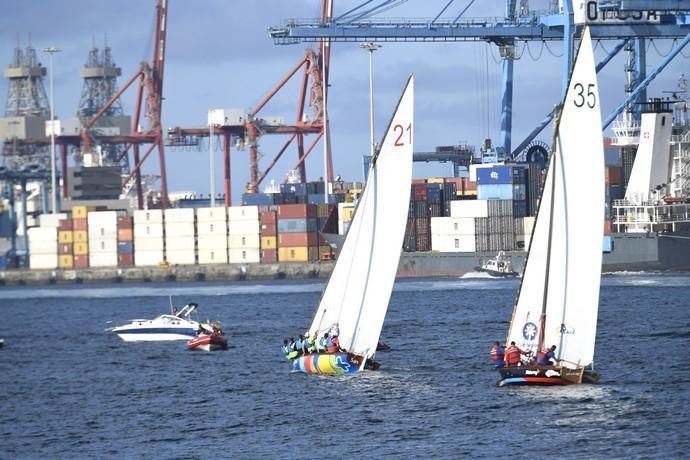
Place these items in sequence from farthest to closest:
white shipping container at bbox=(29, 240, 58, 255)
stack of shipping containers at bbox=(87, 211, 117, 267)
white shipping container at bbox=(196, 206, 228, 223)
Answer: white shipping container at bbox=(29, 240, 58, 255) → stack of shipping containers at bbox=(87, 211, 117, 267) → white shipping container at bbox=(196, 206, 228, 223)

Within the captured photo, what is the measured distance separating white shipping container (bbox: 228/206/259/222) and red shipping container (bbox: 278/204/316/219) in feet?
11.4

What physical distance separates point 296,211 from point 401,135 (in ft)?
303

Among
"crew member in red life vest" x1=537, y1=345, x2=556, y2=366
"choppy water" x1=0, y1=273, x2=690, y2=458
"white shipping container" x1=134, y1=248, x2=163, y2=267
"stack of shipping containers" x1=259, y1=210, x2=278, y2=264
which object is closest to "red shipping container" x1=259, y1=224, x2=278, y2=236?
"stack of shipping containers" x1=259, y1=210, x2=278, y2=264

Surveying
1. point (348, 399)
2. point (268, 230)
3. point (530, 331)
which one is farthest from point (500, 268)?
point (530, 331)

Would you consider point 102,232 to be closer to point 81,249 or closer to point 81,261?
point 81,249

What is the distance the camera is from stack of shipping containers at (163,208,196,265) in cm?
14875

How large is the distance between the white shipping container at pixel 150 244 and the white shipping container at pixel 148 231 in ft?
1.04

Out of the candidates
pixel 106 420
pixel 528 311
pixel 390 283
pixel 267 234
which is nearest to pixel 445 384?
pixel 390 283

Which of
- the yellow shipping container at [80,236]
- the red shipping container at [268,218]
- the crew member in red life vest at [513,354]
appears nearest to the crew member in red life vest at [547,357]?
the crew member in red life vest at [513,354]

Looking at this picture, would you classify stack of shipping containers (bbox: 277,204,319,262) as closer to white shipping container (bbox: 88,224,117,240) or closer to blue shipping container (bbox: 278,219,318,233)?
blue shipping container (bbox: 278,219,318,233)

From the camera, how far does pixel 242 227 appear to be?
143 m

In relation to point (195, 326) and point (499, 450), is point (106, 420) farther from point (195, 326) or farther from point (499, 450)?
point (195, 326)

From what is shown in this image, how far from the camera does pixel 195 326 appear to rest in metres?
68.7

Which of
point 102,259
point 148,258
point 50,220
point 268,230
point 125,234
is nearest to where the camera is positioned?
point 268,230
